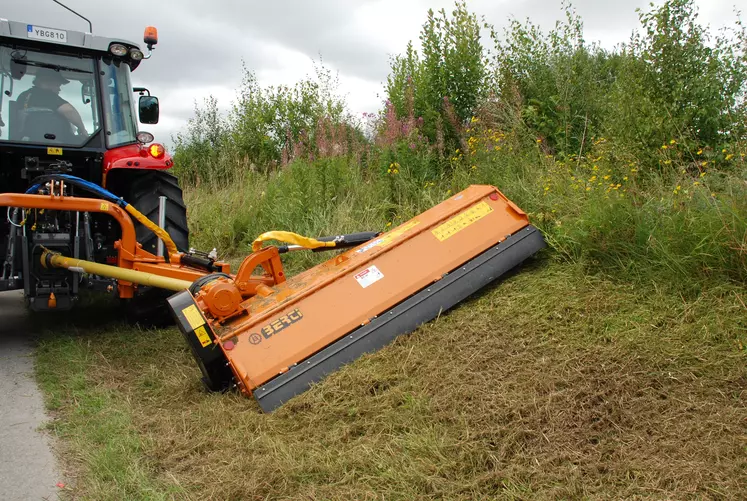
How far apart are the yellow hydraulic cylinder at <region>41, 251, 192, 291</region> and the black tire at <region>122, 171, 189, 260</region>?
2.26ft

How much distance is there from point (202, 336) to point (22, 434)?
0.97m

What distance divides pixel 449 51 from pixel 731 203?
401 cm

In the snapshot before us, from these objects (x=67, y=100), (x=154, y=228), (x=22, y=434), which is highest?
(x=67, y=100)

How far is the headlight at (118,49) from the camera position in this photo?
4.91m

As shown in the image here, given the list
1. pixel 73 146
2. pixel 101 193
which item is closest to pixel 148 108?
pixel 73 146

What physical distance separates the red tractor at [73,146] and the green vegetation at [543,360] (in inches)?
25.4


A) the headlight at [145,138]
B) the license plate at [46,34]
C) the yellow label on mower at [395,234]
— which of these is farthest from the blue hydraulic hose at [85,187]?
the yellow label on mower at [395,234]

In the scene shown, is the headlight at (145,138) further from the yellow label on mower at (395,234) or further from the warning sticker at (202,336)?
the warning sticker at (202,336)

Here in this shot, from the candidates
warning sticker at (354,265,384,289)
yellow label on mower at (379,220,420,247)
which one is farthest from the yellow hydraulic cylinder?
yellow label on mower at (379,220,420,247)

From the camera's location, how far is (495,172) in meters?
5.13

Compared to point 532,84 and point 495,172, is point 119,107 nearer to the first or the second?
point 495,172

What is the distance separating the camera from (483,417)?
250 centimetres

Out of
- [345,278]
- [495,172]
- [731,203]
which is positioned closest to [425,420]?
[345,278]

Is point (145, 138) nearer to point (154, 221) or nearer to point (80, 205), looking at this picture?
point (154, 221)
